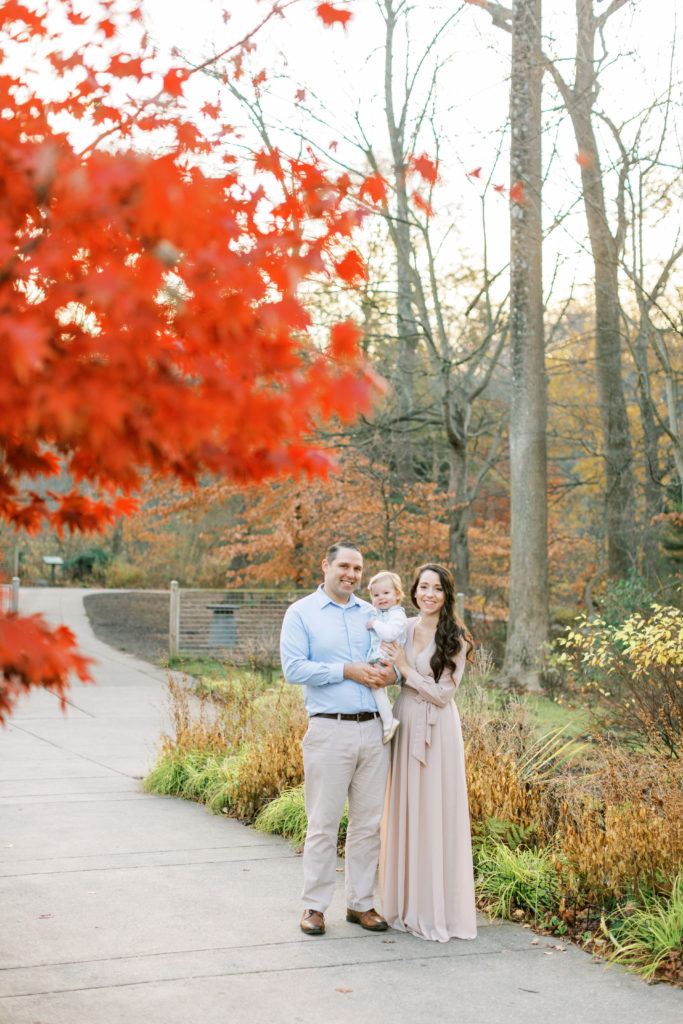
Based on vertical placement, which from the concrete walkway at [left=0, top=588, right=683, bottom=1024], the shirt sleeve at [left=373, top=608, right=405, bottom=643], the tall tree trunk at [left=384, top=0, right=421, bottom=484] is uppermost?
the tall tree trunk at [left=384, top=0, right=421, bottom=484]

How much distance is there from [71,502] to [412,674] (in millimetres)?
2569

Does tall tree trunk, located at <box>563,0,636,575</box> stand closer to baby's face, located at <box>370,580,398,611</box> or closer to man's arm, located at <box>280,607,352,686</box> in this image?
baby's face, located at <box>370,580,398,611</box>

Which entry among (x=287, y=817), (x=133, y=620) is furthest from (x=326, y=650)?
(x=133, y=620)

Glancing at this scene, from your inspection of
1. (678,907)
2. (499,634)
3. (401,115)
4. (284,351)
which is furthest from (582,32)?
(284,351)

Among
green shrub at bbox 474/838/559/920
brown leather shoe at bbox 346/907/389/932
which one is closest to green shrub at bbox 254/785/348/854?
green shrub at bbox 474/838/559/920

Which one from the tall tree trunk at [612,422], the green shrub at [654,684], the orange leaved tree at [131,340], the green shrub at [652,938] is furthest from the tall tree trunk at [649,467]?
the orange leaved tree at [131,340]

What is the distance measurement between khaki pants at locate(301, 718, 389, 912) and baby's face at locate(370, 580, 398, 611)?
0.62 m

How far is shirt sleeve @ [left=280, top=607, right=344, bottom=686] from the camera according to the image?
5355 mm

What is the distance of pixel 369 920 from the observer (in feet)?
17.4

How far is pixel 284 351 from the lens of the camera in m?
2.59

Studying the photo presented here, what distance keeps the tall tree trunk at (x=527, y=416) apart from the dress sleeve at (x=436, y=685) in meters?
9.74

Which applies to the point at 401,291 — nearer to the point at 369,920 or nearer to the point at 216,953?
the point at 369,920

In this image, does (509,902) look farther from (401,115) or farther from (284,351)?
(401,115)

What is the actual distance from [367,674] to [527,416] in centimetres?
1049
